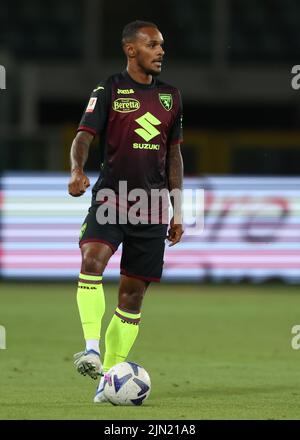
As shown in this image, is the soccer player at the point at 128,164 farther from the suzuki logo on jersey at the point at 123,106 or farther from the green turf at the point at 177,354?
the green turf at the point at 177,354

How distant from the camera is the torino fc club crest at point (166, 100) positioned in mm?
7445

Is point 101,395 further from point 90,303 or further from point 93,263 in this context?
point 93,263

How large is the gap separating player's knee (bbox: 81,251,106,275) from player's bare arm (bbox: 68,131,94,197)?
15.1 inches

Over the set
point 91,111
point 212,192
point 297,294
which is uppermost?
point 91,111

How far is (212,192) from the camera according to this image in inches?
677

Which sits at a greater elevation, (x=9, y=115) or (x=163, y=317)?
(x=9, y=115)

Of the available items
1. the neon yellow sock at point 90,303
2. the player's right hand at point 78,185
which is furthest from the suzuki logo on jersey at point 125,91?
the neon yellow sock at point 90,303

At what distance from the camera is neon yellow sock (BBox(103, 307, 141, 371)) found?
24.3ft

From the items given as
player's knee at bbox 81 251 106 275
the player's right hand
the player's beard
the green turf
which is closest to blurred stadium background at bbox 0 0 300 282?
the green turf

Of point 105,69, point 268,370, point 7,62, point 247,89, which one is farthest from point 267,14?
point 268,370

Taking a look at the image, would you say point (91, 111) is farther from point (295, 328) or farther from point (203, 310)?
point (203, 310)

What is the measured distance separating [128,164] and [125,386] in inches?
49.1

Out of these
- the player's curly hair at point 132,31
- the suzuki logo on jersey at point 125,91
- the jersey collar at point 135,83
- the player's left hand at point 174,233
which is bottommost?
the player's left hand at point 174,233

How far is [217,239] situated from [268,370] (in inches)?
314
